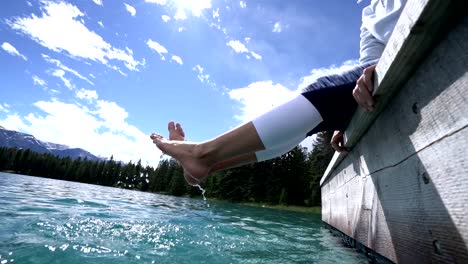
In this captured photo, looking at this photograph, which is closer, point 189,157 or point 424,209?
point 424,209

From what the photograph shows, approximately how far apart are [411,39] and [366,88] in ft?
1.77

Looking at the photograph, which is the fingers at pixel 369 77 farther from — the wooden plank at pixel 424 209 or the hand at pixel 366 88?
the wooden plank at pixel 424 209

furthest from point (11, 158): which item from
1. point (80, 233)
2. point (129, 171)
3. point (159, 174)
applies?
point (80, 233)

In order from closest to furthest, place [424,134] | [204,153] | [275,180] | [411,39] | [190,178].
A: [411,39] < [424,134] < [204,153] < [190,178] < [275,180]

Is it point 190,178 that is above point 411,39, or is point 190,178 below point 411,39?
below

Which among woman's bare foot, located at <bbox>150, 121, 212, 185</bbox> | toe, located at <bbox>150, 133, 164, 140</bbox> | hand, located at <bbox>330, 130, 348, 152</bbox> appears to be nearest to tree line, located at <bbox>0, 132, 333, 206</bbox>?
hand, located at <bbox>330, 130, 348, 152</bbox>

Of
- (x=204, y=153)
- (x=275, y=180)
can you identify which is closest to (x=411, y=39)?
(x=204, y=153)

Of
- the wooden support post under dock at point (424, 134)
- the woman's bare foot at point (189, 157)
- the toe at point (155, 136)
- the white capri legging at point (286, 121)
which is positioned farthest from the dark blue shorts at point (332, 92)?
the toe at point (155, 136)

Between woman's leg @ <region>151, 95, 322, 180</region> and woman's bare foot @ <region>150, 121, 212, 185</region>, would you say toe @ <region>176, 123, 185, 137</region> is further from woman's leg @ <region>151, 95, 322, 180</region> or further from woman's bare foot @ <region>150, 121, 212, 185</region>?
woman's leg @ <region>151, 95, 322, 180</region>

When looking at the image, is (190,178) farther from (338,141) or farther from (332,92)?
(338,141)

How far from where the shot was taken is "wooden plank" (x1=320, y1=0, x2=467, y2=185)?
984 millimetres

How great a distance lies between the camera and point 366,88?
1667 mm

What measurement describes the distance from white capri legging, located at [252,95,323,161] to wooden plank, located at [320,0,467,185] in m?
0.40

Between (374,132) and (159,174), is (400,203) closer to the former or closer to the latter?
(374,132)
